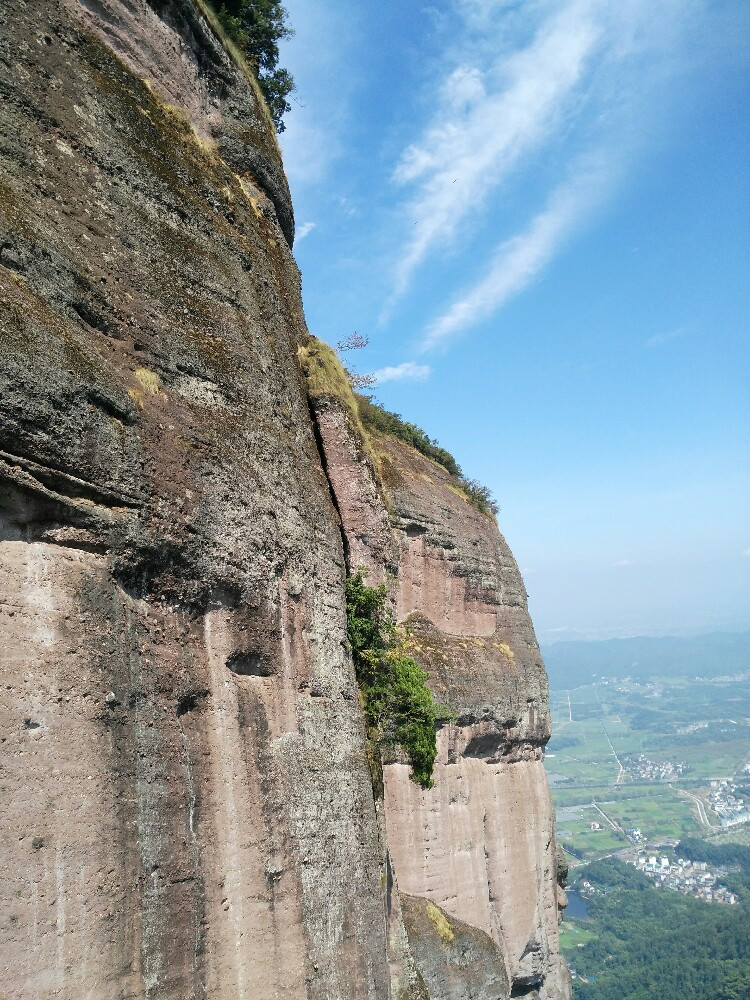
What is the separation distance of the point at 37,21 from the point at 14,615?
22.8 ft

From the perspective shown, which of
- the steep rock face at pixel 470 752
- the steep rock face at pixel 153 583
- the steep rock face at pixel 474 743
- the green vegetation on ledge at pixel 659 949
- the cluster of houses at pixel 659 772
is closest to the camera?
the steep rock face at pixel 153 583

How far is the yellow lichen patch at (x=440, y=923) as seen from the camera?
1612 centimetres

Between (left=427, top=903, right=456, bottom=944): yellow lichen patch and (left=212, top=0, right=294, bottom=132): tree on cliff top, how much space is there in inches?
742

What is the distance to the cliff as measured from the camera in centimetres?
624

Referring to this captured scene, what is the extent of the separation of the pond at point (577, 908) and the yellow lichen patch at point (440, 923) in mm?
94238

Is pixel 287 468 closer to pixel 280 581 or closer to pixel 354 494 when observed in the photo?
pixel 280 581

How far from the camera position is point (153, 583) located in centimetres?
764

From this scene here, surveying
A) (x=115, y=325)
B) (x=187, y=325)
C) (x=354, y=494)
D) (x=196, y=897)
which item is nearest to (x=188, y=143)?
(x=187, y=325)

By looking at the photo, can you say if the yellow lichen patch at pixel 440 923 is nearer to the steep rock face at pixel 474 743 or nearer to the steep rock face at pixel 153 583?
the steep rock face at pixel 474 743

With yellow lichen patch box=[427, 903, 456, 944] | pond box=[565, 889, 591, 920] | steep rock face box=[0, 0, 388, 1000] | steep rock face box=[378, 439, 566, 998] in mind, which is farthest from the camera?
pond box=[565, 889, 591, 920]

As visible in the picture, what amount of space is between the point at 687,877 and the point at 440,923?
383 ft

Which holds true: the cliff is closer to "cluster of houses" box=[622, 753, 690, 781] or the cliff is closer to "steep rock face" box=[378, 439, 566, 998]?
"steep rock face" box=[378, 439, 566, 998]

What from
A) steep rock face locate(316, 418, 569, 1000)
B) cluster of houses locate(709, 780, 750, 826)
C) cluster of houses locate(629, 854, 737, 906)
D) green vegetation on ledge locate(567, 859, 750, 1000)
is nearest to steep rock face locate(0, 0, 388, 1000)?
steep rock face locate(316, 418, 569, 1000)

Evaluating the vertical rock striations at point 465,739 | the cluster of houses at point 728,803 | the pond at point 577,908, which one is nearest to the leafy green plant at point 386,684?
the vertical rock striations at point 465,739
